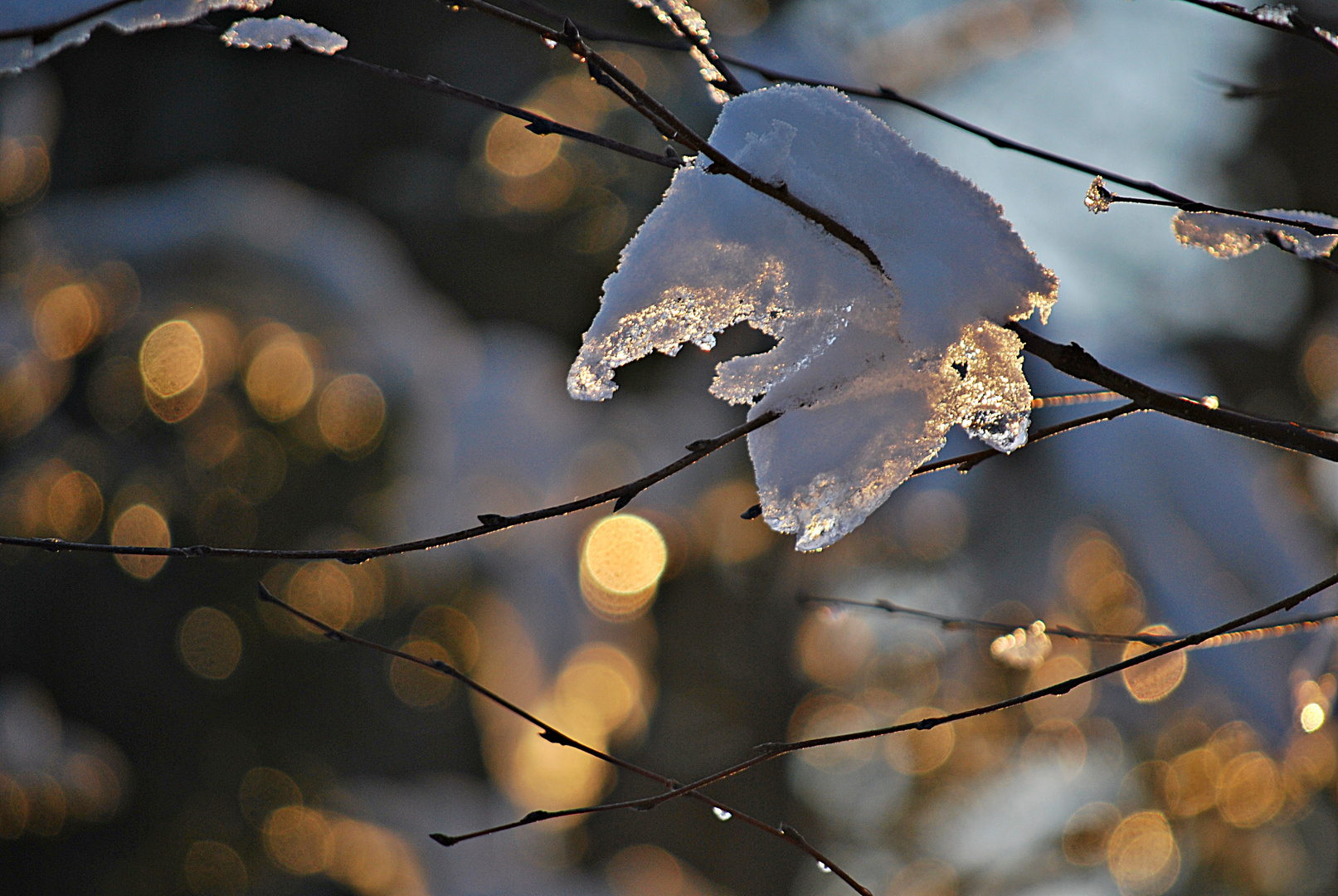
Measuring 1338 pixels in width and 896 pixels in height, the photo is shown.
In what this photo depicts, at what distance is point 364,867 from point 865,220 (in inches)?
141

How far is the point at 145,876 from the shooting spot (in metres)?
2.92

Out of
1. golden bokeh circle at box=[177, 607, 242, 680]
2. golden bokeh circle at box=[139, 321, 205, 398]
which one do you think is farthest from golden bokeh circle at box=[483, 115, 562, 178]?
golden bokeh circle at box=[177, 607, 242, 680]

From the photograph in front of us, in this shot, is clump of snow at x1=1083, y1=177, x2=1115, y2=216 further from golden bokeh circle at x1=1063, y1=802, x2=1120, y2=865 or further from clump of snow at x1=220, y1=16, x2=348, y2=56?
golden bokeh circle at x1=1063, y1=802, x2=1120, y2=865

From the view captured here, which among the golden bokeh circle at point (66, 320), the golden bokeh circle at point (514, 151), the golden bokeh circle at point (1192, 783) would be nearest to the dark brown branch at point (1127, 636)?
the golden bokeh circle at point (1192, 783)

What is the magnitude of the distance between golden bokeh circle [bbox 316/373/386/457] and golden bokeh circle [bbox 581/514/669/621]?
3.39 feet

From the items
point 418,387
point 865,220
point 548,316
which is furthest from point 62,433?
point 865,220

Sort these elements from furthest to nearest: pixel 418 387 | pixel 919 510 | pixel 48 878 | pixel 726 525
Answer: pixel 726 525 < pixel 418 387 < pixel 919 510 < pixel 48 878

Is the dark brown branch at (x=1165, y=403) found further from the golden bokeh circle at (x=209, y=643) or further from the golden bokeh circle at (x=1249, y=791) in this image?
the golden bokeh circle at (x=209, y=643)

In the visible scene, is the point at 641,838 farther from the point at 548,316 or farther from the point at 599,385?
the point at 599,385

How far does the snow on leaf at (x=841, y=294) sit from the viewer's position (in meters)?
0.53

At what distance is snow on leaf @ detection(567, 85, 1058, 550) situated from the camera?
526mm

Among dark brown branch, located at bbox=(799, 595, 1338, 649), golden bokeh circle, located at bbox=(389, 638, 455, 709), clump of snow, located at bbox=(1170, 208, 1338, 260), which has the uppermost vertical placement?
clump of snow, located at bbox=(1170, 208, 1338, 260)

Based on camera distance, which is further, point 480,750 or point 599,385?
point 480,750

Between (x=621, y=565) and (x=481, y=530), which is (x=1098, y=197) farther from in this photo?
(x=621, y=565)
